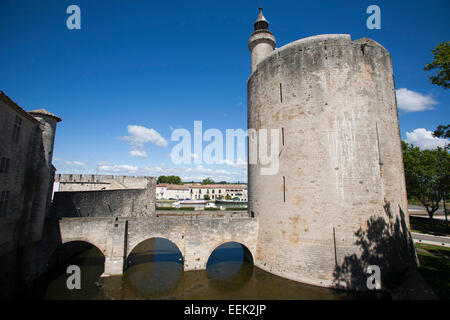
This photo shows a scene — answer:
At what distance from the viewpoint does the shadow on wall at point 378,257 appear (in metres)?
11.7

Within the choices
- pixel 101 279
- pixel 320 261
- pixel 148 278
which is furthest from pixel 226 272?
pixel 101 279

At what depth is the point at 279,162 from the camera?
14.3 metres

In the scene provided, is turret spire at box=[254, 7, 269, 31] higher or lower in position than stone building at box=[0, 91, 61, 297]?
higher

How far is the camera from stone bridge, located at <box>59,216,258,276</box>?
1426 centimetres

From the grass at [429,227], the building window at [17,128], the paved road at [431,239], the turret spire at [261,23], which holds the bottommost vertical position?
the paved road at [431,239]

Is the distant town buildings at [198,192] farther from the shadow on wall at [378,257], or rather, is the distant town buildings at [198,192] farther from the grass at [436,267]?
the shadow on wall at [378,257]

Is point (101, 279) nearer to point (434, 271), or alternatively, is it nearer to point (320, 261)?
point (320, 261)

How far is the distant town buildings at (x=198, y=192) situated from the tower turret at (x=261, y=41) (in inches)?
2034

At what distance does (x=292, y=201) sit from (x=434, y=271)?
356 inches

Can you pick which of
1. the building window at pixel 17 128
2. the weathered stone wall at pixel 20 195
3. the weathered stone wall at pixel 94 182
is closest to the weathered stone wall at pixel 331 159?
the weathered stone wall at pixel 20 195

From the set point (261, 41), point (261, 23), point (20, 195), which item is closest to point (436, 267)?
point (261, 41)

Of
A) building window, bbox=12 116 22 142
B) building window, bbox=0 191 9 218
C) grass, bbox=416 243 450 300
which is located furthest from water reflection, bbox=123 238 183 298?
grass, bbox=416 243 450 300

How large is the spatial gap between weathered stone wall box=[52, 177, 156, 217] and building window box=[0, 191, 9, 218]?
7.06 m

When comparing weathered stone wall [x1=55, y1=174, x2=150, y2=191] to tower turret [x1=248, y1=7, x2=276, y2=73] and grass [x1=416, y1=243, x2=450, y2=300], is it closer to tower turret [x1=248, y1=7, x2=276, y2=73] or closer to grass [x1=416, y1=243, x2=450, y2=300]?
tower turret [x1=248, y1=7, x2=276, y2=73]
